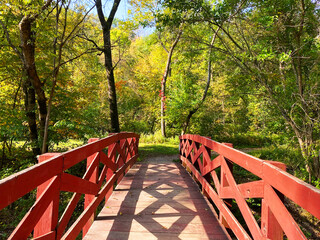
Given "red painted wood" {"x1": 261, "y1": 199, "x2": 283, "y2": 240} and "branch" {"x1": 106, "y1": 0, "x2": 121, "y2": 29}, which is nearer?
"red painted wood" {"x1": 261, "y1": 199, "x2": 283, "y2": 240}

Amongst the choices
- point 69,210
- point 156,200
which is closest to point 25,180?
point 69,210

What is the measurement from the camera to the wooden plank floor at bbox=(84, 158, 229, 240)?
110 inches

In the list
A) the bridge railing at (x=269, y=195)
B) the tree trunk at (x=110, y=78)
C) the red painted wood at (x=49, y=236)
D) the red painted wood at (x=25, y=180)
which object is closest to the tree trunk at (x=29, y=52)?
the tree trunk at (x=110, y=78)

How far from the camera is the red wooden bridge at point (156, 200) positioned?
154cm

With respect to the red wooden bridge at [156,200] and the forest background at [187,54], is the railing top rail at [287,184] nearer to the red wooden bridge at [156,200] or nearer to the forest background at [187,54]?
the red wooden bridge at [156,200]

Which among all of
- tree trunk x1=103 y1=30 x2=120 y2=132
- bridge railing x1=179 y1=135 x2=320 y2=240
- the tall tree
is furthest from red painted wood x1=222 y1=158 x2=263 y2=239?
tree trunk x1=103 y1=30 x2=120 y2=132

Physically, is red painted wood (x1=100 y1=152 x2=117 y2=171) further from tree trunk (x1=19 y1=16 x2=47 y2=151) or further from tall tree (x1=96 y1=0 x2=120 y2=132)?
tall tree (x1=96 y1=0 x2=120 y2=132)

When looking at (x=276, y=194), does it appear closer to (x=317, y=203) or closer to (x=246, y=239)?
(x=317, y=203)

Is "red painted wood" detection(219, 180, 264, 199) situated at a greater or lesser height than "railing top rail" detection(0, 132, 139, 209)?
lesser

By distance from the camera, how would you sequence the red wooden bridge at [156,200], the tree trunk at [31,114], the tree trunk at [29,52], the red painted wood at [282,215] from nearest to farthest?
the red painted wood at [282,215] < the red wooden bridge at [156,200] < the tree trunk at [29,52] < the tree trunk at [31,114]

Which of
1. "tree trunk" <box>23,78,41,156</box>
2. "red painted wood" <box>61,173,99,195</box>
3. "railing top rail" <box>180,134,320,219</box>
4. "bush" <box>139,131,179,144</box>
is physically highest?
"tree trunk" <box>23,78,41,156</box>

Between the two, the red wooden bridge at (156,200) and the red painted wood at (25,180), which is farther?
the red wooden bridge at (156,200)

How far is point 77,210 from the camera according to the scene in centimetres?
696

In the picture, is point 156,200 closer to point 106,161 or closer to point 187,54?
point 106,161
